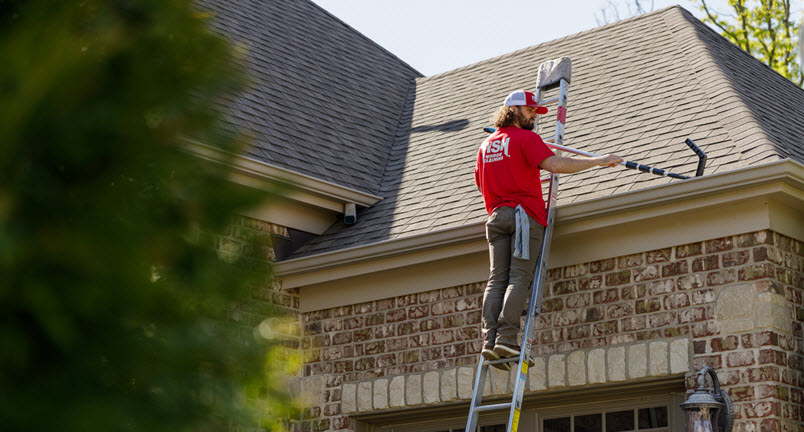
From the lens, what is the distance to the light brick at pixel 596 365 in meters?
6.85

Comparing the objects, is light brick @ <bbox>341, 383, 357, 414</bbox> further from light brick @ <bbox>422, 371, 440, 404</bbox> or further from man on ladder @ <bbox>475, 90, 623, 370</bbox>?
man on ladder @ <bbox>475, 90, 623, 370</bbox>

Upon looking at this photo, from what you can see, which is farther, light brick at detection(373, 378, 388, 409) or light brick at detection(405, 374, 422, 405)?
light brick at detection(373, 378, 388, 409)

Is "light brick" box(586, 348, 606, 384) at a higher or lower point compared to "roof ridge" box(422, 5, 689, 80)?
lower

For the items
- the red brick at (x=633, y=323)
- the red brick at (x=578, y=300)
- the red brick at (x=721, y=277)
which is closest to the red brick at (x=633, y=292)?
the red brick at (x=633, y=323)

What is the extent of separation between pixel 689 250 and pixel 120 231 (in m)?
6.04

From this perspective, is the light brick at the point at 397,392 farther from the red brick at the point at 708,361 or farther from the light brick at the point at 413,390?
the red brick at the point at 708,361

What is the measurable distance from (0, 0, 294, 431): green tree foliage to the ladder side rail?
16.8ft

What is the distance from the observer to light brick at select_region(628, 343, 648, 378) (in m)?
6.67

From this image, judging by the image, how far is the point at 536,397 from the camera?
721 centimetres

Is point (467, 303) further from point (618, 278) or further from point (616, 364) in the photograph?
point (616, 364)

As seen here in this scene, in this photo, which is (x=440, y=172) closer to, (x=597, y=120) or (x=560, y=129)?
(x=597, y=120)

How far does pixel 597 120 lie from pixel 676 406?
309 centimetres

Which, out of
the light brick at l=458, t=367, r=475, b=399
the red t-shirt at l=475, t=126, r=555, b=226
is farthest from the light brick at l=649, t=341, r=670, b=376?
the light brick at l=458, t=367, r=475, b=399

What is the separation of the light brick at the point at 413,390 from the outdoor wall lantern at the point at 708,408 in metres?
2.22
